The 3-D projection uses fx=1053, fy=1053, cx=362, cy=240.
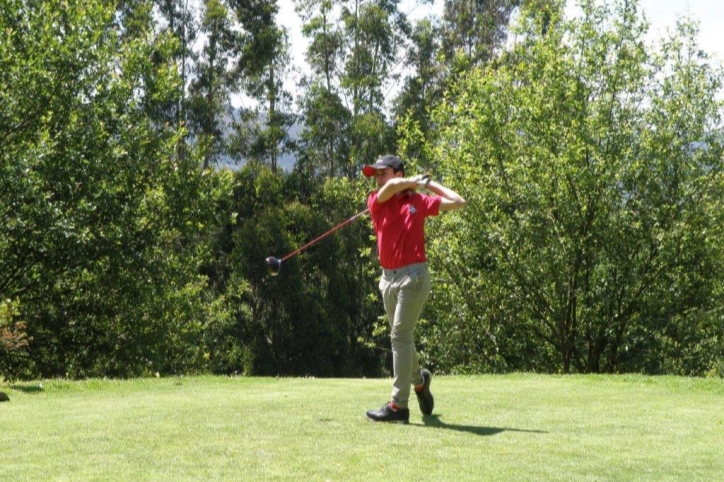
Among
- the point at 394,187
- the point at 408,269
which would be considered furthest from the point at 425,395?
the point at 394,187

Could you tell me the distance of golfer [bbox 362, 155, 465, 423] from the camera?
848cm

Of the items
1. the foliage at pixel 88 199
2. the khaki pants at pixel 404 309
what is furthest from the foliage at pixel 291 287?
the khaki pants at pixel 404 309

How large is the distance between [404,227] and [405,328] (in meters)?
0.82

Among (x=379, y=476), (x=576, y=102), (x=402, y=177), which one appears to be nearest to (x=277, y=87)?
(x=576, y=102)

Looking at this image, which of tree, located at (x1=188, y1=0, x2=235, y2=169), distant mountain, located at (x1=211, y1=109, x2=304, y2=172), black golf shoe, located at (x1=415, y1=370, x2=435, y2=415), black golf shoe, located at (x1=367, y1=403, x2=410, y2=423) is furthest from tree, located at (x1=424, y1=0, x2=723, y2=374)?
distant mountain, located at (x1=211, y1=109, x2=304, y2=172)

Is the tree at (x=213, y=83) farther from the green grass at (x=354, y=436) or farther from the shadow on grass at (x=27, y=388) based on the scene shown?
the green grass at (x=354, y=436)

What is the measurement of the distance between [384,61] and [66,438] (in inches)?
1687

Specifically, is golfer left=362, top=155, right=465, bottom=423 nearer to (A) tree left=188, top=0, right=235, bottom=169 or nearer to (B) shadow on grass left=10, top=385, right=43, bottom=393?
(B) shadow on grass left=10, top=385, right=43, bottom=393

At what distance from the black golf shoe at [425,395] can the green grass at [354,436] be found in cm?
14

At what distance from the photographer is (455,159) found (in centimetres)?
2503

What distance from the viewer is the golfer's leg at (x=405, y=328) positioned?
8.48 metres

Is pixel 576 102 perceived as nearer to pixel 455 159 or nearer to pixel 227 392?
pixel 455 159

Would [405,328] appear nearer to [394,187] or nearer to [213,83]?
[394,187]

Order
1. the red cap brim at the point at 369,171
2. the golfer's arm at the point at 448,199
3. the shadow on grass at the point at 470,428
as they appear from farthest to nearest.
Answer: the red cap brim at the point at 369,171
the golfer's arm at the point at 448,199
the shadow on grass at the point at 470,428
